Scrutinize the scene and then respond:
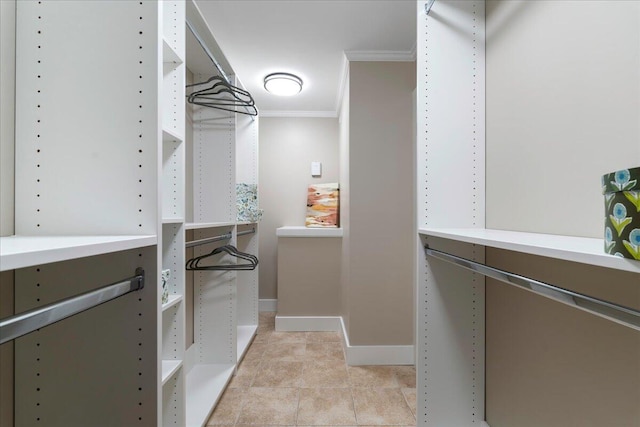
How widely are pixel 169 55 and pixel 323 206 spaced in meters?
2.12

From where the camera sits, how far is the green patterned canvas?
→ 418 mm

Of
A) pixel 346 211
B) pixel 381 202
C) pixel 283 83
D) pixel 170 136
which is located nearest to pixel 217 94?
pixel 283 83

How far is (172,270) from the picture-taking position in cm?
123

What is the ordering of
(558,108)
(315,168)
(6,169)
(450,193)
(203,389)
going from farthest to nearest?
1. (315,168)
2. (203,389)
3. (450,193)
4. (558,108)
5. (6,169)

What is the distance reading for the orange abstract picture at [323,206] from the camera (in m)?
3.05

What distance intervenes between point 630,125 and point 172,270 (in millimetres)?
1559

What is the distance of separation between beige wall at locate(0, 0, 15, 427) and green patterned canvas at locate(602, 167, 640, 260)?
4.36ft

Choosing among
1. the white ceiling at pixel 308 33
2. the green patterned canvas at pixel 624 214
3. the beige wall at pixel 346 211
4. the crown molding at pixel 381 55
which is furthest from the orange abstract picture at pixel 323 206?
the green patterned canvas at pixel 624 214

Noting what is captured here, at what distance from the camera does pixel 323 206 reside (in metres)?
3.09

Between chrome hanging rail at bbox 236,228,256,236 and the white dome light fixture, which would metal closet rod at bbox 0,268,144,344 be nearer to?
chrome hanging rail at bbox 236,228,256,236

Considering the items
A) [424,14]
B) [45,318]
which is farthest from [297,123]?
[45,318]

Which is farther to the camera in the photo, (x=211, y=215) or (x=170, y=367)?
(x=211, y=215)

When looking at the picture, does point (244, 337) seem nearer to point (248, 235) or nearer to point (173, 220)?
point (248, 235)

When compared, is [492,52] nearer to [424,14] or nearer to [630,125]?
[424,14]
